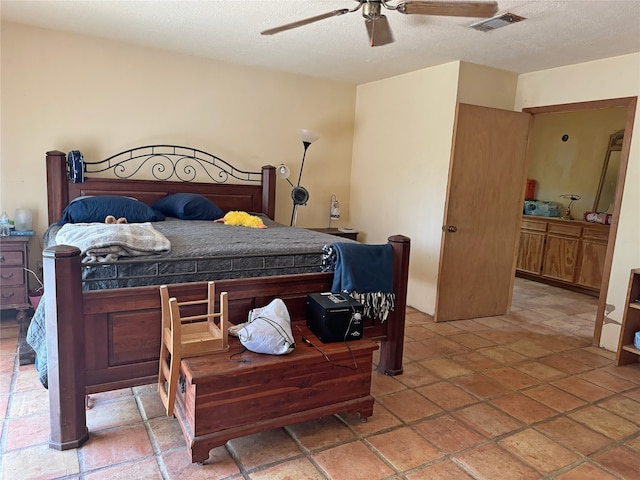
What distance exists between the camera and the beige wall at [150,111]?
3590 mm

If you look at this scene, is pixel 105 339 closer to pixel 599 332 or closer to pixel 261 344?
pixel 261 344

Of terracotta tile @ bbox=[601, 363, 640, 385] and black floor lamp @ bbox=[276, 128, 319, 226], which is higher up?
black floor lamp @ bbox=[276, 128, 319, 226]

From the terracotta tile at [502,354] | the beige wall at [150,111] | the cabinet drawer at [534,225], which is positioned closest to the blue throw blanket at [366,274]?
the terracotta tile at [502,354]

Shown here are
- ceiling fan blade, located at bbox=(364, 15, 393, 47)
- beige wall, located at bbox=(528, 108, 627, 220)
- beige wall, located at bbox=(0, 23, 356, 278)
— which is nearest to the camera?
ceiling fan blade, located at bbox=(364, 15, 393, 47)

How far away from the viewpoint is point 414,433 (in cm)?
232

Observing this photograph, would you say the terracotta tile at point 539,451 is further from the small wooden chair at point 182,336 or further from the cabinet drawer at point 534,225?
the cabinet drawer at point 534,225

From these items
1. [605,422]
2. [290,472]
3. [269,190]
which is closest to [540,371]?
[605,422]

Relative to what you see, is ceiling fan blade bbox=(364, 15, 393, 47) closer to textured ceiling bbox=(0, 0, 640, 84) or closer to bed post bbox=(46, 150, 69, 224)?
textured ceiling bbox=(0, 0, 640, 84)

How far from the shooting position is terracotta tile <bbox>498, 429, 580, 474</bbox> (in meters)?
2.11

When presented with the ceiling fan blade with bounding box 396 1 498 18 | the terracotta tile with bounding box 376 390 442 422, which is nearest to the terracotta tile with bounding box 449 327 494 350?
the terracotta tile with bounding box 376 390 442 422

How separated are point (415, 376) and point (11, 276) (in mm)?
3086

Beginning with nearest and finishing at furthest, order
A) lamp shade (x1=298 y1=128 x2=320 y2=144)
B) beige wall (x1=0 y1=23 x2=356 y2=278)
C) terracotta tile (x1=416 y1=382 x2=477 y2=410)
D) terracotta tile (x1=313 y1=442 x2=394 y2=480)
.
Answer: terracotta tile (x1=313 y1=442 x2=394 y2=480) → terracotta tile (x1=416 y1=382 x2=477 y2=410) → beige wall (x1=0 y1=23 x2=356 y2=278) → lamp shade (x1=298 y1=128 x2=320 y2=144)

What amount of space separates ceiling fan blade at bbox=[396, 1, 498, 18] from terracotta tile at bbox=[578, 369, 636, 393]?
8.33 ft

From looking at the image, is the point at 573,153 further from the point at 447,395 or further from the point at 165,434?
the point at 165,434
